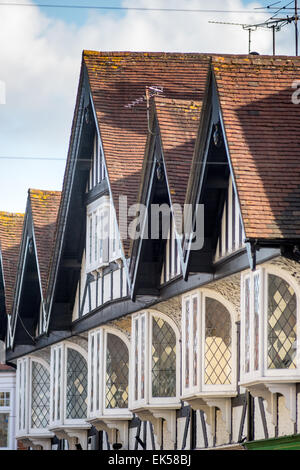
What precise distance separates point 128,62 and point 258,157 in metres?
10.2

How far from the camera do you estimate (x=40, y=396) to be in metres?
39.2

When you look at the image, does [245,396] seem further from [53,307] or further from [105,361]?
[53,307]

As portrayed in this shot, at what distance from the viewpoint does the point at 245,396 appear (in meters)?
23.9

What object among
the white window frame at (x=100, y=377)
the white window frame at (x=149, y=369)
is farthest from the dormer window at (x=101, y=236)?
the white window frame at (x=149, y=369)

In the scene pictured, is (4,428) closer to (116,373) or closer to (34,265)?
(34,265)

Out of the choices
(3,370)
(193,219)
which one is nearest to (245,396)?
(193,219)

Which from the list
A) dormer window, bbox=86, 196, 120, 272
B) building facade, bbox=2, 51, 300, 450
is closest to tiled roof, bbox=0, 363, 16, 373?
building facade, bbox=2, 51, 300, 450

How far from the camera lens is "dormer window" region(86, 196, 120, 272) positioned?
3002 cm

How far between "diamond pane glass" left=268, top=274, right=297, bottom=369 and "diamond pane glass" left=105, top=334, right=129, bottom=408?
9562mm

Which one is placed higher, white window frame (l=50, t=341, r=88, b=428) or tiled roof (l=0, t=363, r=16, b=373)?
tiled roof (l=0, t=363, r=16, b=373)

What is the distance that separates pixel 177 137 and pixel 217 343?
3850 mm

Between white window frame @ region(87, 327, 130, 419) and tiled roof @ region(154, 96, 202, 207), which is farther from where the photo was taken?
white window frame @ region(87, 327, 130, 419)

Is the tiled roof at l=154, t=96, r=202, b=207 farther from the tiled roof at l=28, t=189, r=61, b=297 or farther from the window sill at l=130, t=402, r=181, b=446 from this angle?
the tiled roof at l=28, t=189, r=61, b=297

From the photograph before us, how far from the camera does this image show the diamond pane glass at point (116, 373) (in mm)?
30844
